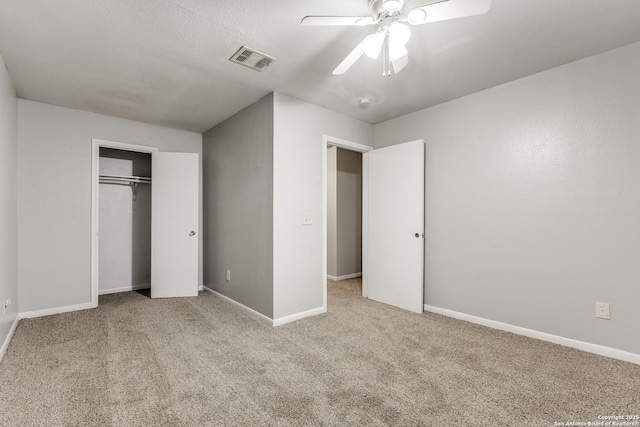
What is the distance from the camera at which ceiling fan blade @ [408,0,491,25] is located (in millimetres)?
1470

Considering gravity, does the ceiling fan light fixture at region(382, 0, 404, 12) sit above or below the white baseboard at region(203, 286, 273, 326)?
above

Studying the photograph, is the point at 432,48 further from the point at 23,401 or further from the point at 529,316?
the point at 23,401

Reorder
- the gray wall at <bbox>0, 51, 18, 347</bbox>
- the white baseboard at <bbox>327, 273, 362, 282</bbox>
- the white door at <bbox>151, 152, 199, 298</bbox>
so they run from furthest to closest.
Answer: the white baseboard at <bbox>327, 273, 362, 282</bbox>
the white door at <bbox>151, 152, 199, 298</bbox>
the gray wall at <bbox>0, 51, 18, 347</bbox>

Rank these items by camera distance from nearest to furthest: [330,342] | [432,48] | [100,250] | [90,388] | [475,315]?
[90,388] < [432,48] < [330,342] < [475,315] < [100,250]

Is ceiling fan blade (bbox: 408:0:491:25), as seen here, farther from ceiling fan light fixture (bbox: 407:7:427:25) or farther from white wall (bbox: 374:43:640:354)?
white wall (bbox: 374:43:640:354)

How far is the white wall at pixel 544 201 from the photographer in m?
2.28

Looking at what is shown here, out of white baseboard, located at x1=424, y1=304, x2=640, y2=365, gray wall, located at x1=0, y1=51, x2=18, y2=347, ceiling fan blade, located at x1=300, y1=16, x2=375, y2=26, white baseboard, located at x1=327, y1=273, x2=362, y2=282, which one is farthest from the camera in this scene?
white baseboard, located at x1=327, y1=273, x2=362, y2=282

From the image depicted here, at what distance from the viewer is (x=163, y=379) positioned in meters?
2.02

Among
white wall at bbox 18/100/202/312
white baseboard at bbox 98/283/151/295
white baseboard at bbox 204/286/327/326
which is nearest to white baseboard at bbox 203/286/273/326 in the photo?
white baseboard at bbox 204/286/327/326

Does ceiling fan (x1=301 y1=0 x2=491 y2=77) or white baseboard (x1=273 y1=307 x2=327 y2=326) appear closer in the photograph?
ceiling fan (x1=301 y1=0 x2=491 y2=77)

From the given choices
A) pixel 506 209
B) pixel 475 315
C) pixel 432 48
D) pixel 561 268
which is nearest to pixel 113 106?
pixel 432 48

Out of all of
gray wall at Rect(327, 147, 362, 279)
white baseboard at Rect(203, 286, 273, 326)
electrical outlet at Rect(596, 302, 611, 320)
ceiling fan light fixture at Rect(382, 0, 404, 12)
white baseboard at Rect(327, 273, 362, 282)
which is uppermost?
ceiling fan light fixture at Rect(382, 0, 404, 12)

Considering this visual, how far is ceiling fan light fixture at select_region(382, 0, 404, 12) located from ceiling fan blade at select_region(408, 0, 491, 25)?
0.29ft

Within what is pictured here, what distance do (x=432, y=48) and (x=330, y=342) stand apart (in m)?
2.51
